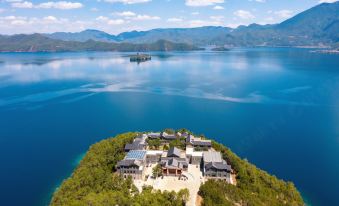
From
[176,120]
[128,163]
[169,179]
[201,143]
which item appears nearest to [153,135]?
[201,143]

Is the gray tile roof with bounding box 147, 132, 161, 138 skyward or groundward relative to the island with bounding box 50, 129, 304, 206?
skyward

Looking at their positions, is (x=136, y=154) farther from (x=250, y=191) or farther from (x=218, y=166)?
(x=250, y=191)

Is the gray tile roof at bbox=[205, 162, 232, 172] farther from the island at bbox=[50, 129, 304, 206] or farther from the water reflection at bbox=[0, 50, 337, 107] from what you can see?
the water reflection at bbox=[0, 50, 337, 107]

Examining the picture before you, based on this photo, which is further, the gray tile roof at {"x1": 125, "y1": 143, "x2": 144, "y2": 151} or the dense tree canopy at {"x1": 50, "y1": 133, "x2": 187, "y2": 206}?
the gray tile roof at {"x1": 125, "y1": 143, "x2": 144, "y2": 151}

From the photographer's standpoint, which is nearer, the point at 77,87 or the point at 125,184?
the point at 125,184

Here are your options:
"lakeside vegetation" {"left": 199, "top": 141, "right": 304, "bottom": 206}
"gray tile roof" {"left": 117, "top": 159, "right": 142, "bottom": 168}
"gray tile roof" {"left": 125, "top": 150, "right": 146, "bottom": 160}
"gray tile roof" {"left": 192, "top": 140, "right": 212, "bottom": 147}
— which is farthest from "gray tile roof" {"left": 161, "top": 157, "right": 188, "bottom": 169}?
"gray tile roof" {"left": 192, "top": 140, "right": 212, "bottom": 147}

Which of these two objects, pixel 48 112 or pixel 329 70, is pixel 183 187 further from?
pixel 329 70

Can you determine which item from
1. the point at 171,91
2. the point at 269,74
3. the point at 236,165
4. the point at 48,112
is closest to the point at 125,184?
the point at 236,165
